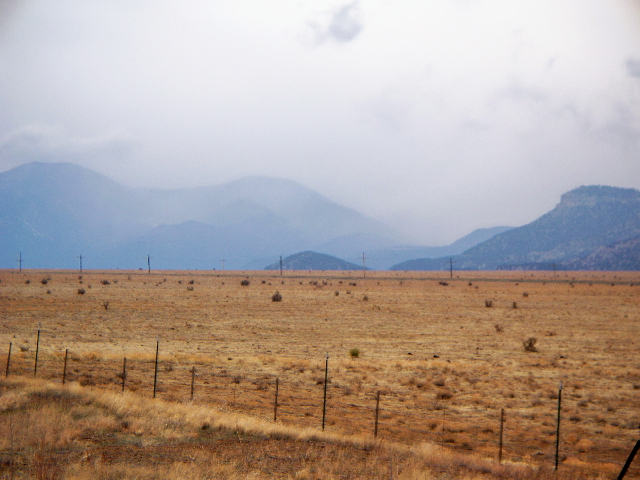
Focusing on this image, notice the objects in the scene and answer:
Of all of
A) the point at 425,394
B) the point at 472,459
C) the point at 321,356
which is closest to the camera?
the point at 472,459

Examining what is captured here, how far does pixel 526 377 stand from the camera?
2730 cm

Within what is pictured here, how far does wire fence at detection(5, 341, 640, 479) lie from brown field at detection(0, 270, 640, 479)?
3.5 inches

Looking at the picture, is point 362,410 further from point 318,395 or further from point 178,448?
point 178,448

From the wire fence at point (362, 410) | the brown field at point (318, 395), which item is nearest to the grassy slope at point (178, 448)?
the brown field at point (318, 395)

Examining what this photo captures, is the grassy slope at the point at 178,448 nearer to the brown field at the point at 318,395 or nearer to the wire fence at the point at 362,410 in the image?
the brown field at the point at 318,395

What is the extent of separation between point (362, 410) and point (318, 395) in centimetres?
268

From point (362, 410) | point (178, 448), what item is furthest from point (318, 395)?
point (178, 448)

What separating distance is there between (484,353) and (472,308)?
97.7 feet

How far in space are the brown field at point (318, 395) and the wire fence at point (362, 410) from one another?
9 cm

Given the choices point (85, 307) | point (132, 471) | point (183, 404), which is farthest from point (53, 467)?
point (85, 307)

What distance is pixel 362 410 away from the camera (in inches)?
829

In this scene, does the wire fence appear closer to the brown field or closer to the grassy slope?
the brown field

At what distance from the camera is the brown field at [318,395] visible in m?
13.7

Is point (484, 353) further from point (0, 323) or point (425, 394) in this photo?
point (0, 323)
